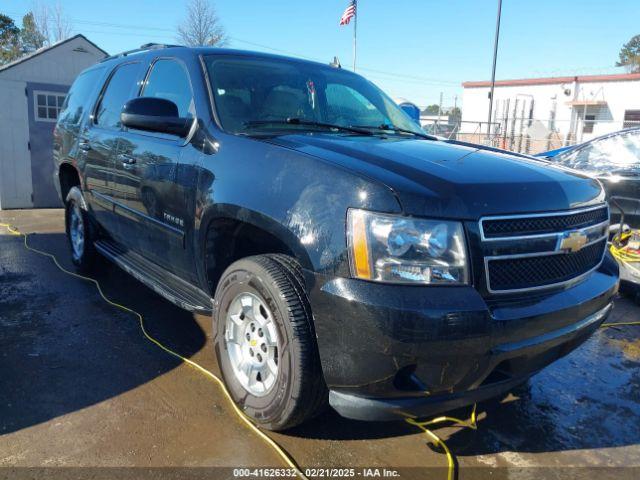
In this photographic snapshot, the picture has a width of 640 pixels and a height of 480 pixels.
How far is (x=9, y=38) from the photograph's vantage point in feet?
125

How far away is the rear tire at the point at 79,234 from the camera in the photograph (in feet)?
16.7

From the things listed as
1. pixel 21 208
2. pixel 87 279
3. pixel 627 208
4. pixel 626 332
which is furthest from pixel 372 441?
pixel 21 208

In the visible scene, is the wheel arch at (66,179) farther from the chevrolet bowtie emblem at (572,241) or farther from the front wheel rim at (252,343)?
the chevrolet bowtie emblem at (572,241)

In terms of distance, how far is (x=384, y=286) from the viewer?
207 cm

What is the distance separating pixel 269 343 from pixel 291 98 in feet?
5.62

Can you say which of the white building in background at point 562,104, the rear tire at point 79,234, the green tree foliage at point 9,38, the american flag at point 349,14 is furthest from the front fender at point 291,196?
the green tree foliage at point 9,38

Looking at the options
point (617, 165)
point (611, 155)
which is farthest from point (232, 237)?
point (611, 155)

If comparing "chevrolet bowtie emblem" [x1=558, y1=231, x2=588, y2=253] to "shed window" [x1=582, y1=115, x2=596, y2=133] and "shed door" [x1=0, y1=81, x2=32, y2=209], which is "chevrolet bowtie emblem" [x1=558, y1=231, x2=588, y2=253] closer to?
"shed door" [x1=0, y1=81, x2=32, y2=209]

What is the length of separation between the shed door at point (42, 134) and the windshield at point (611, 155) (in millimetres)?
9170

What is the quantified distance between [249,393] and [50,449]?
0.99m

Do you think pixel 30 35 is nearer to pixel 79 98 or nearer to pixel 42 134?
pixel 42 134

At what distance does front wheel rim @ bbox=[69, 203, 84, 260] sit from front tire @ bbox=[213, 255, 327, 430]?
9.83 feet

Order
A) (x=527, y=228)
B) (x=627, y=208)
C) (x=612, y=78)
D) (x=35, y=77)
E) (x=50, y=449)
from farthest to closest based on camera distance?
(x=612, y=78)
(x=35, y=77)
(x=627, y=208)
(x=50, y=449)
(x=527, y=228)

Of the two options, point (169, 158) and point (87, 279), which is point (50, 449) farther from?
point (87, 279)
